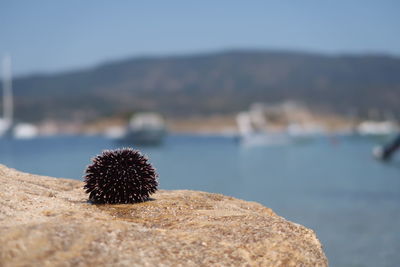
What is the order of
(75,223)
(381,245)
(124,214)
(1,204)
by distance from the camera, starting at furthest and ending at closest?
(381,245)
(124,214)
(1,204)
(75,223)

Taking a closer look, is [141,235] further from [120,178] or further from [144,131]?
[144,131]

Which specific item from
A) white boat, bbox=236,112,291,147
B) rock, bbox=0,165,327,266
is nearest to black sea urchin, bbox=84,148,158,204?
rock, bbox=0,165,327,266

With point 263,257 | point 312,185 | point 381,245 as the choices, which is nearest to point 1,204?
point 263,257

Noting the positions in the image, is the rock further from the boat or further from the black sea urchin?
the boat

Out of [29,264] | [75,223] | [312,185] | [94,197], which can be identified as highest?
[312,185]

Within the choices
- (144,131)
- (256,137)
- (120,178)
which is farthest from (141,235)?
(256,137)

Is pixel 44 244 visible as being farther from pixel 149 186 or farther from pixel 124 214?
pixel 149 186
